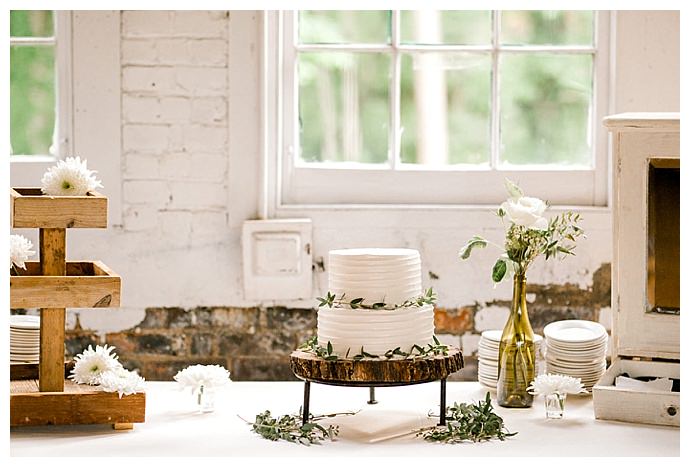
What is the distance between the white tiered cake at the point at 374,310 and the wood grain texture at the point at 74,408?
1.45 feet

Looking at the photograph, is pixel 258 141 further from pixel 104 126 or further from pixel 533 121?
pixel 533 121

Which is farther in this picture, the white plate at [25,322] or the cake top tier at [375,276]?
the white plate at [25,322]

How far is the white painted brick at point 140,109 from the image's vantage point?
129 inches

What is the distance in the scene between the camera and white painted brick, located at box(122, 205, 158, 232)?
3.31m

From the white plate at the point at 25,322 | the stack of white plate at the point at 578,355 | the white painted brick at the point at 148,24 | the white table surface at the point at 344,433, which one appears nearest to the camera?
the white table surface at the point at 344,433

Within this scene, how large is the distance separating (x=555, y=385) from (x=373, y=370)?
1.64 feet

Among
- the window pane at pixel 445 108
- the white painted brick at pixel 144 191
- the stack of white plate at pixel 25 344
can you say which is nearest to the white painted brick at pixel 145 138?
the white painted brick at pixel 144 191

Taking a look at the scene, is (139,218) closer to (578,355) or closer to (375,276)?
(375,276)

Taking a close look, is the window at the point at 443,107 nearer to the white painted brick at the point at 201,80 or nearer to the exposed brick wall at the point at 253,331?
the white painted brick at the point at 201,80

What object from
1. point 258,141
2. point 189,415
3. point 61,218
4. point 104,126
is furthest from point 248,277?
point 61,218

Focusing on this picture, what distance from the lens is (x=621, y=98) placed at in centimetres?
331

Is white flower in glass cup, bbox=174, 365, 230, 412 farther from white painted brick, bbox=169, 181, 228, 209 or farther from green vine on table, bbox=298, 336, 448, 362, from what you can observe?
white painted brick, bbox=169, 181, 228, 209

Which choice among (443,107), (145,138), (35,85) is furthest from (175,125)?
(443,107)

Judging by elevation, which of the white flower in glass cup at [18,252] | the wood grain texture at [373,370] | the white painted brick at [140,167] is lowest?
the wood grain texture at [373,370]
